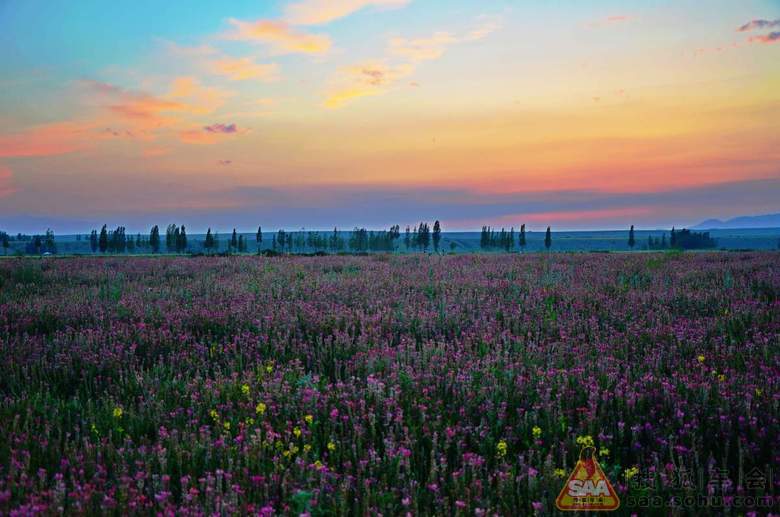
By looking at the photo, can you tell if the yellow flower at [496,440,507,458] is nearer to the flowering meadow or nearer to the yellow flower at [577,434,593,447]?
the flowering meadow

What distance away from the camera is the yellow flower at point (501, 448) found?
3.05 meters

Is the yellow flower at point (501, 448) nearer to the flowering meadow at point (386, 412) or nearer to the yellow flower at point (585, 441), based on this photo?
the flowering meadow at point (386, 412)

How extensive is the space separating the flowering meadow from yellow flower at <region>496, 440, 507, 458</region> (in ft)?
0.17

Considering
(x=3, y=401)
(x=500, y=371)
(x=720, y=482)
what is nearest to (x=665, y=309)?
(x=500, y=371)

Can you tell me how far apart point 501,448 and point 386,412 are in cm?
86

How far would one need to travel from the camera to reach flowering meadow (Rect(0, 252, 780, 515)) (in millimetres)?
2660

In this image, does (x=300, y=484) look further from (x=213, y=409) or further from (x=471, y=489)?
(x=213, y=409)

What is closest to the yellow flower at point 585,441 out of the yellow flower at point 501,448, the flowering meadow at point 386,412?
the flowering meadow at point 386,412

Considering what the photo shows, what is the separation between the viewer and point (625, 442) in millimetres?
3445

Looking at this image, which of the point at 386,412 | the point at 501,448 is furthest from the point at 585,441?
the point at 386,412

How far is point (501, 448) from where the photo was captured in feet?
10.4

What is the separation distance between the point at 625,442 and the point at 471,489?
1355 millimetres

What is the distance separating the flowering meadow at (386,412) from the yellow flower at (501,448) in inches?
2.1

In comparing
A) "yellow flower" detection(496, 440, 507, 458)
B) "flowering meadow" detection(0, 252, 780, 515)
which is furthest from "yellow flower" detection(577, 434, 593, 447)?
"yellow flower" detection(496, 440, 507, 458)
